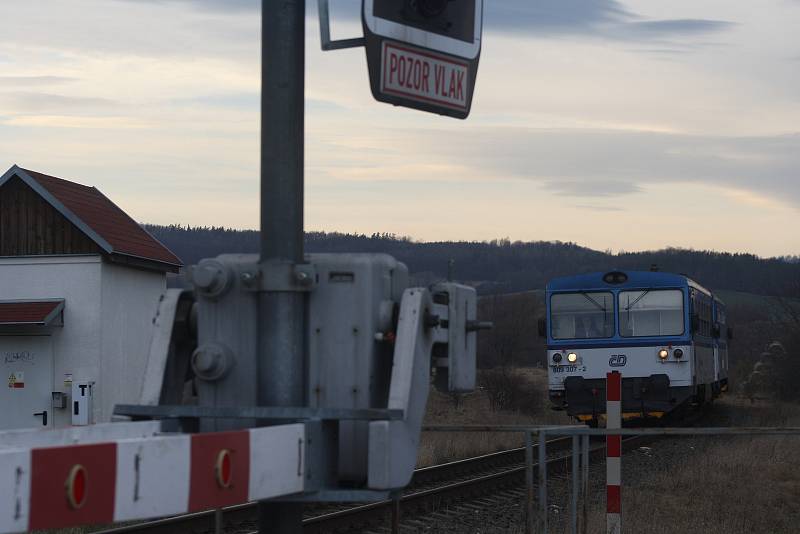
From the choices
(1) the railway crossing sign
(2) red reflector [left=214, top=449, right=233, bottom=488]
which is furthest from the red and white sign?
(2) red reflector [left=214, top=449, right=233, bottom=488]

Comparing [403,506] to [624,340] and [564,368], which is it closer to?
[564,368]

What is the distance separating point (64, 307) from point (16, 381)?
171 centimetres

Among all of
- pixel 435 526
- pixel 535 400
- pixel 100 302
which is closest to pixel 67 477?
pixel 435 526

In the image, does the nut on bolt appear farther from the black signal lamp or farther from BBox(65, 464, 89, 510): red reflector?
BBox(65, 464, 89, 510): red reflector

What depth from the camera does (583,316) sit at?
21656mm

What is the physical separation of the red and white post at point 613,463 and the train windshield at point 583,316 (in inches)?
499

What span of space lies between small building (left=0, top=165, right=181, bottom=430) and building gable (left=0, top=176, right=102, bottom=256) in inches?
0.8

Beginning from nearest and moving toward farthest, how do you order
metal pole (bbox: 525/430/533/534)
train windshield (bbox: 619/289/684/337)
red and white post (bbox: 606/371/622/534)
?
1. metal pole (bbox: 525/430/533/534)
2. red and white post (bbox: 606/371/622/534)
3. train windshield (bbox: 619/289/684/337)

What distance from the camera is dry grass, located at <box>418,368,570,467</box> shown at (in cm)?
1819

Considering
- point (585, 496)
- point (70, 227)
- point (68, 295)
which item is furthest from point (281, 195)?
point (70, 227)

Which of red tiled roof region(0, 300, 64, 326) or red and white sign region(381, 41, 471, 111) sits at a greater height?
red and white sign region(381, 41, 471, 111)

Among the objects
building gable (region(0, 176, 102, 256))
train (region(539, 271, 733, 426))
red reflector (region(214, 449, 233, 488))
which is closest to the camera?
red reflector (region(214, 449, 233, 488))

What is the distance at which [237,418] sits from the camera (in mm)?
4445

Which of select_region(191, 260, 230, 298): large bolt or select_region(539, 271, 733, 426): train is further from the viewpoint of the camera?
select_region(539, 271, 733, 426): train
